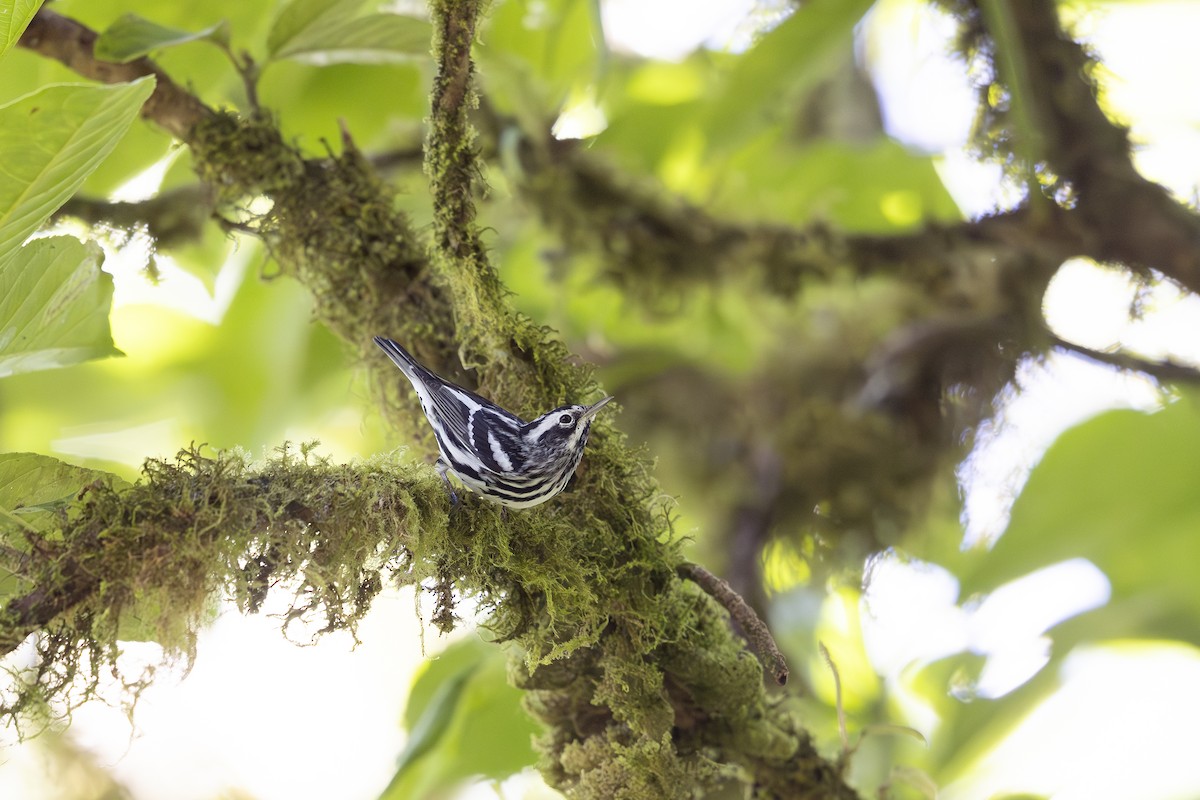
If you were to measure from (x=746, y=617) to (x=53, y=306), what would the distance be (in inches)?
46.9

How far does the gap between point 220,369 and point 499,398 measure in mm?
1632

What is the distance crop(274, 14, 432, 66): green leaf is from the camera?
196 centimetres

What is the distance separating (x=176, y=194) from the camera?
2285mm

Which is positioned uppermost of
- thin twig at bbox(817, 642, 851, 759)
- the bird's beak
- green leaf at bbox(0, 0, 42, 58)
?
green leaf at bbox(0, 0, 42, 58)

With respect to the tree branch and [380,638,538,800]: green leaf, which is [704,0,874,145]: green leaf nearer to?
the tree branch

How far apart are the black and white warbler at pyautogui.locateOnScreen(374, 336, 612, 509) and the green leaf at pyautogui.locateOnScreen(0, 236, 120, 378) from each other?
1.54 ft

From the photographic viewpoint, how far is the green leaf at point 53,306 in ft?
4.87

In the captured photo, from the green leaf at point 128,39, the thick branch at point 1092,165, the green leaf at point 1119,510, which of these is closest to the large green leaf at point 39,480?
the green leaf at point 128,39

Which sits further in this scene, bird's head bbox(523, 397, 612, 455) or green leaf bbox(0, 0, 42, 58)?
bird's head bbox(523, 397, 612, 455)

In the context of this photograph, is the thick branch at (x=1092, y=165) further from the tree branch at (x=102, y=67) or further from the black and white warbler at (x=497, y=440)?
the tree branch at (x=102, y=67)

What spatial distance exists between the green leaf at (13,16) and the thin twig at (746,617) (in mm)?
1225

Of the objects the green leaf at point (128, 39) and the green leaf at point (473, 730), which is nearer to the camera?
the green leaf at point (128, 39)

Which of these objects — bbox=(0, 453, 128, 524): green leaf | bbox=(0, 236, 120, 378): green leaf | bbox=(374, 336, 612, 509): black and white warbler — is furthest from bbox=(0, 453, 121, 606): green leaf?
bbox=(374, 336, 612, 509): black and white warbler

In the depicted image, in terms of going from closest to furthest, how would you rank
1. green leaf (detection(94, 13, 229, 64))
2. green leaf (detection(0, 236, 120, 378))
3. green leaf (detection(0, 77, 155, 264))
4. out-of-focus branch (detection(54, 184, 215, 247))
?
1. green leaf (detection(0, 77, 155, 264))
2. green leaf (detection(0, 236, 120, 378))
3. green leaf (detection(94, 13, 229, 64))
4. out-of-focus branch (detection(54, 184, 215, 247))
